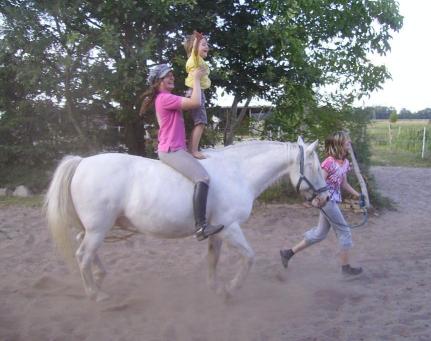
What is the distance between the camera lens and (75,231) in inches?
183

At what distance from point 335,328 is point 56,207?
Result: 269cm

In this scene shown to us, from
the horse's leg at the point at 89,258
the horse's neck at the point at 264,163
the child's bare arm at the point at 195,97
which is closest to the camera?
the child's bare arm at the point at 195,97

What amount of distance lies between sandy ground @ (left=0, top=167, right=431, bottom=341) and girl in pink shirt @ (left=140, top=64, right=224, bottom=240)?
0.85 metres

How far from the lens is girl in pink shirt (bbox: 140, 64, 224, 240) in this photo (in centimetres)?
384

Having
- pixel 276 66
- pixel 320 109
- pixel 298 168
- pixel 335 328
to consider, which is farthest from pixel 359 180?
pixel 335 328

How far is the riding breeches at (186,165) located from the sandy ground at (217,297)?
1256 mm

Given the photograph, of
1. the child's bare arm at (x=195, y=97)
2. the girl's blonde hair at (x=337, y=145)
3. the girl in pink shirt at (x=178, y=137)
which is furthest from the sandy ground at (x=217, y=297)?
the child's bare arm at (x=195, y=97)

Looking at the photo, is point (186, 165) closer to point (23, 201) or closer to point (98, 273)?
point (98, 273)

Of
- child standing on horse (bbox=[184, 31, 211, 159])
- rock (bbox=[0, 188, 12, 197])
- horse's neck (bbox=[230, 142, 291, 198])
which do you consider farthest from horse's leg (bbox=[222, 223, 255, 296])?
rock (bbox=[0, 188, 12, 197])

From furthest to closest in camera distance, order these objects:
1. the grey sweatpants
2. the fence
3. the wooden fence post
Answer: the fence, the wooden fence post, the grey sweatpants

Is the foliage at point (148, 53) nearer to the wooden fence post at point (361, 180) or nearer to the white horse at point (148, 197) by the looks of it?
the wooden fence post at point (361, 180)

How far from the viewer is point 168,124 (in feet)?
13.1

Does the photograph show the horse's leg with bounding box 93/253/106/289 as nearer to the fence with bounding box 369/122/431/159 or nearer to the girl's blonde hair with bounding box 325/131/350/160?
the girl's blonde hair with bounding box 325/131/350/160

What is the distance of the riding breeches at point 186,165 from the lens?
12.7 ft
